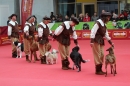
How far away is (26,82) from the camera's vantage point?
927cm

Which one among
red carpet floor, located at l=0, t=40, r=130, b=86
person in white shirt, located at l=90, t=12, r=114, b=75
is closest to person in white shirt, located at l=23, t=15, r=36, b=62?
red carpet floor, located at l=0, t=40, r=130, b=86

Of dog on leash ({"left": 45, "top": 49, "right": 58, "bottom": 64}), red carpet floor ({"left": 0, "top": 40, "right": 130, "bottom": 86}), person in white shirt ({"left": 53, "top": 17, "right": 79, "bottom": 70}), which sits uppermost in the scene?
person in white shirt ({"left": 53, "top": 17, "right": 79, "bottom": 70})

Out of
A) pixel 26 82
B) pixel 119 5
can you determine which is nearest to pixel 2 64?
pixel 26 82

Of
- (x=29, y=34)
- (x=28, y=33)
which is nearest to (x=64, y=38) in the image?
(x=28, y=33)

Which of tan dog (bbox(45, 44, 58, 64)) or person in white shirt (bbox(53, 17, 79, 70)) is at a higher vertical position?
person in white shirt (bbox(53, 17, 79, 70))

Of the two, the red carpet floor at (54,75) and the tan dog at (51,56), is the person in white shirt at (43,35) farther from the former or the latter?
the red carpet floor at (54,75)

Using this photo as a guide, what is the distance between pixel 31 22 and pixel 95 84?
20.0ft

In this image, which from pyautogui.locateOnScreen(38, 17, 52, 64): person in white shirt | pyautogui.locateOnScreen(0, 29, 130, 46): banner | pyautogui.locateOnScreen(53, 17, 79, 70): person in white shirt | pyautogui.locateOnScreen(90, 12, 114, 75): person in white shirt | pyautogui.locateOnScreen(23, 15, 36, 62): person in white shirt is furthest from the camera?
pyautogui.locateOnScreen(0, 29, 130, 46): banner

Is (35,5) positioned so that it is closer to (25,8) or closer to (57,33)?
(25,8)

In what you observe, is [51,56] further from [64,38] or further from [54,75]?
[54,75]

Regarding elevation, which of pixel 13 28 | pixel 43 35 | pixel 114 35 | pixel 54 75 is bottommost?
pixel 54 75

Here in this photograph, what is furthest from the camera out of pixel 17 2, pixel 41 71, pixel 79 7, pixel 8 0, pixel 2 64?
pixel 79 7

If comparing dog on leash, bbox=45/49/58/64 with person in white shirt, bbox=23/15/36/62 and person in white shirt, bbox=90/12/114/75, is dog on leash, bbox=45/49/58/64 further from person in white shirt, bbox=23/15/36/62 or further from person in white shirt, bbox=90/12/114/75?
person in white shirt, bbox=90/12/114/75

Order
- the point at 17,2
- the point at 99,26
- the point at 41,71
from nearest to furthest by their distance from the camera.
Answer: the point at 99,26, the point at 41,71, the point at 17,2
